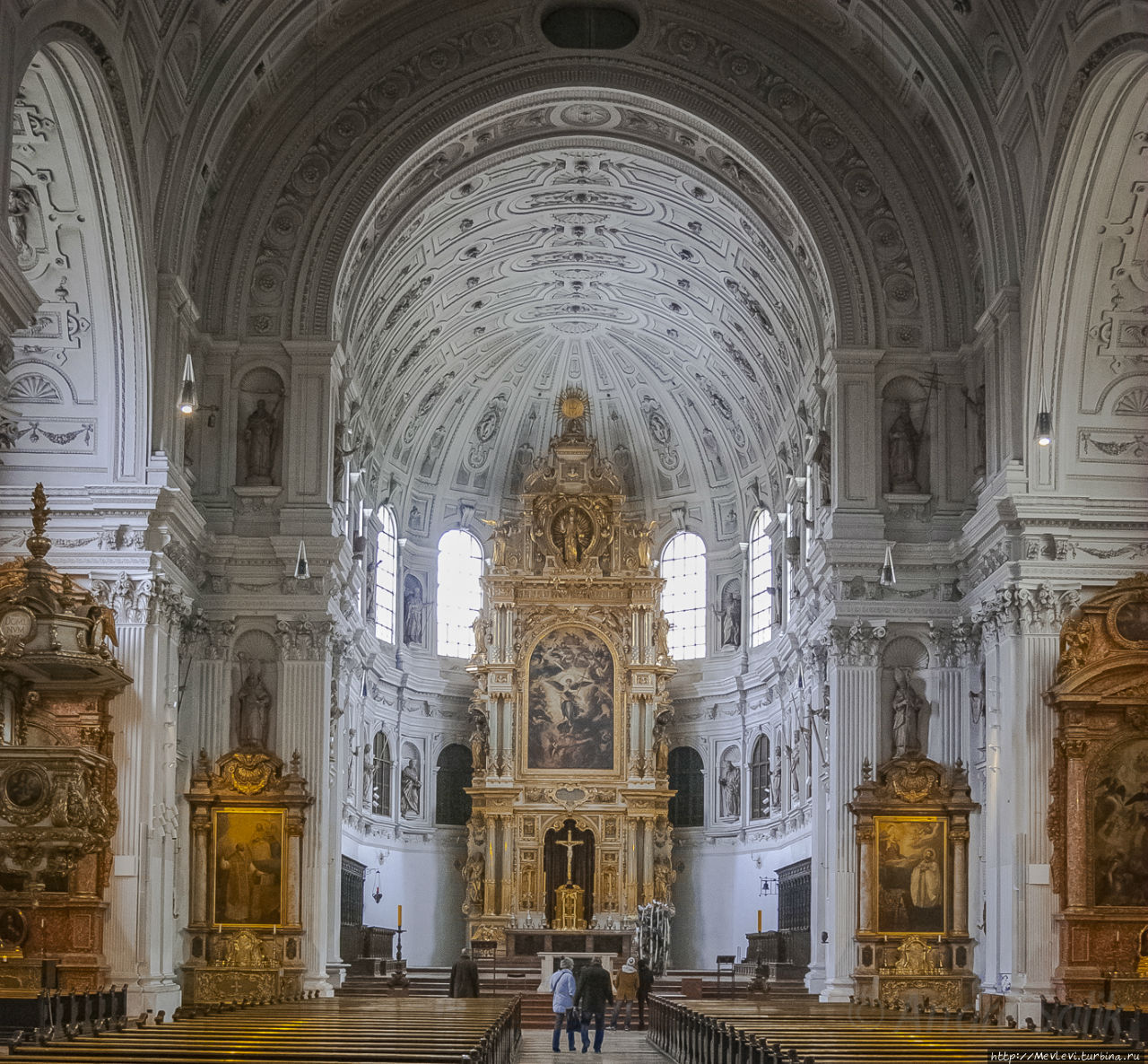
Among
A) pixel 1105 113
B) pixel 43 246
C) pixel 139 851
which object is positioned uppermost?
pixel 1105 113

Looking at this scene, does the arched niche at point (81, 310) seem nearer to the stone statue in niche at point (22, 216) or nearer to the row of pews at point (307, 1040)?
the stone statue in niche at point (22, 216)

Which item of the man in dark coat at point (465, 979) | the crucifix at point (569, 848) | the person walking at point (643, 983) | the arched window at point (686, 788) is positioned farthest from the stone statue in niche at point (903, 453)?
the arched window at point (686, 788)

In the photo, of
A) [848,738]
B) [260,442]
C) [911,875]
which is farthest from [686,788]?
[260,442]

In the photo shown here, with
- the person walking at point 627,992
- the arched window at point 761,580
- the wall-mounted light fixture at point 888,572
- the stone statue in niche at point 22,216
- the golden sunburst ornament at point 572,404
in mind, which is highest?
the golden sunburst ornament at point 572,404

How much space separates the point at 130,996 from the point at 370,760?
1638 cm

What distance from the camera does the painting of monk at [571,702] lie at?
43688 millimetres

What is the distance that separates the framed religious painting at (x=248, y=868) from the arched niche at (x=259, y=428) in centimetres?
554

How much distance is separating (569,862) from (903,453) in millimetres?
16147

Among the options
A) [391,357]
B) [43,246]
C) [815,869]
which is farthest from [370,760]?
[43,246]

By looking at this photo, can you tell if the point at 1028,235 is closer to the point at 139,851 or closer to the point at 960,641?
the point at 960,641

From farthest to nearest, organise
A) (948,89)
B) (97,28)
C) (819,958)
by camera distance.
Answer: (819,958) < (948,89) < (97,28)

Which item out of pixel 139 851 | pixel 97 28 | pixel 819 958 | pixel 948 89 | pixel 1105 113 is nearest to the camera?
pixel 97 28

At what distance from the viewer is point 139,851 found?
25.3 m

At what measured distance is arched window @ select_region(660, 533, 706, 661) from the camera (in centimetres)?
4619
